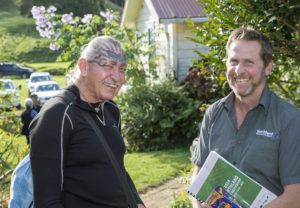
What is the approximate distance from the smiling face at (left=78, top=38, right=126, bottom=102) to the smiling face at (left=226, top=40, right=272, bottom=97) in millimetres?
766

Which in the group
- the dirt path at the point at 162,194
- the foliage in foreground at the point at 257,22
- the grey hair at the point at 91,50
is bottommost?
the dirt path at the point at 162,194

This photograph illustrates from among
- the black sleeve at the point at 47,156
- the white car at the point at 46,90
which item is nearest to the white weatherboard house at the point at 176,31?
the black sleeve at the point at 47,156

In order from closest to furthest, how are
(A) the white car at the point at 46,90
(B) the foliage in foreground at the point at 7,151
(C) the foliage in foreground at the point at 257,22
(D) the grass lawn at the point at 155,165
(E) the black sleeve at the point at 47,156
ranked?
(E) the black sleeve at the point at 47,156, (C) the foliage in foreground at the point at 257,22, (B) the foliage in foreground at the point at 7,151, (D) the grass lawn at the point at 155,165, (A) the white car at the point at 46,90

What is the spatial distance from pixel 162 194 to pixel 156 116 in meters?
4.08

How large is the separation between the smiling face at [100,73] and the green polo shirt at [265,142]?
2.48 feet

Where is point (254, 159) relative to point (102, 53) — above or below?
below

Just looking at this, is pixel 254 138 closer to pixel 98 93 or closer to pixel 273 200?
pixel 273 200

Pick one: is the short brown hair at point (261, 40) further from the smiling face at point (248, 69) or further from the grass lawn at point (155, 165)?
the grass lawn at point (155, 165)

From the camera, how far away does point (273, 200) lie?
1963 mm

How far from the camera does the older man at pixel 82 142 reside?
182cm

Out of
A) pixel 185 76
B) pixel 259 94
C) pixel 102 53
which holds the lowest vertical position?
pixel 185 76

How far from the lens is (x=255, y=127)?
82.9 inches

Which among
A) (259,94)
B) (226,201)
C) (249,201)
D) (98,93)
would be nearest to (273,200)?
(249,201)

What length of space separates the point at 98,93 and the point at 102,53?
26 centimetres
